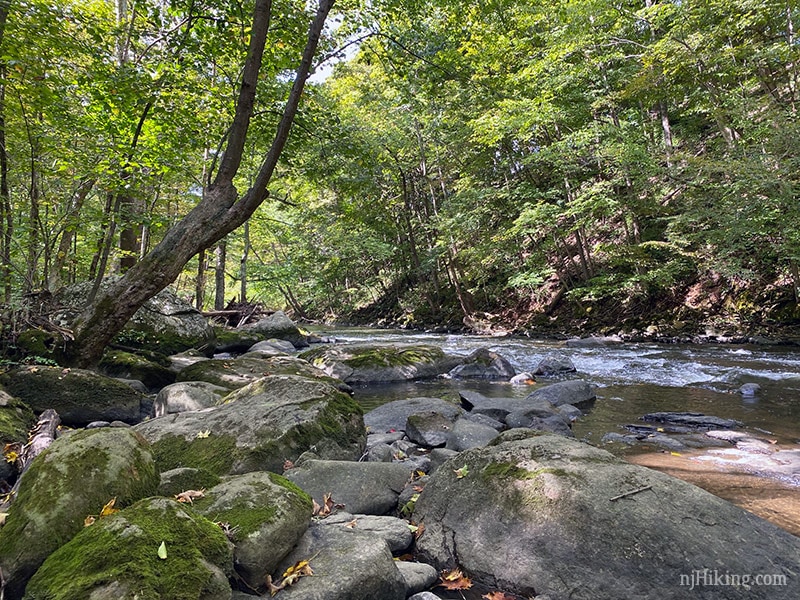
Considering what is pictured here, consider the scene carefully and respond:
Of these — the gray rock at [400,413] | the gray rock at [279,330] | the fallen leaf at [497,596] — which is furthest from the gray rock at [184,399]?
the gray rock at [279,330]

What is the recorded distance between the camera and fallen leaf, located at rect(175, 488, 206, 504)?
95.3 inches

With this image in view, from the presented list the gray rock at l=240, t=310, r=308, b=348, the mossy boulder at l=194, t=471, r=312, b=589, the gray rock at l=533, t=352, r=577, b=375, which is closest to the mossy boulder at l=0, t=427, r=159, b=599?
the mossy boulder at l=194, t=471, r=312, b=589

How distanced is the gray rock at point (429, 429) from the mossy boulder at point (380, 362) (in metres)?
4.37

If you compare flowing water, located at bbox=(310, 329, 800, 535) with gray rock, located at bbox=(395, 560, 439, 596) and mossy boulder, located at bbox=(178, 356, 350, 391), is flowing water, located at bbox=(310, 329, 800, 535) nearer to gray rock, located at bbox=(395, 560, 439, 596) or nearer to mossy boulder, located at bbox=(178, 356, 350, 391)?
mossy boulder, located at bbox=(178, 356, 350, 391)

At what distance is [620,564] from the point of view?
229cm

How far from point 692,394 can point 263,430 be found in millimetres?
7465

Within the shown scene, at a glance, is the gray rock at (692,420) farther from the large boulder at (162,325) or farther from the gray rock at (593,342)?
the large boulder at (162,325)

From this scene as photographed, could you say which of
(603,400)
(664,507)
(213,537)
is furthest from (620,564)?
(603,400)

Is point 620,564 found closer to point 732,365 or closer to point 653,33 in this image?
point 732,365

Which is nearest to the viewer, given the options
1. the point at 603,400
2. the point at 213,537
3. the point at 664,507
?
the point at 213,537

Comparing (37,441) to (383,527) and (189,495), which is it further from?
(383,527)

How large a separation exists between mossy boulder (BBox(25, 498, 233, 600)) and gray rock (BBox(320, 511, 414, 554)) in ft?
2.99

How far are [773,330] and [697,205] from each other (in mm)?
4101

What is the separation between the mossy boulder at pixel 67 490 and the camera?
74.2 inches
